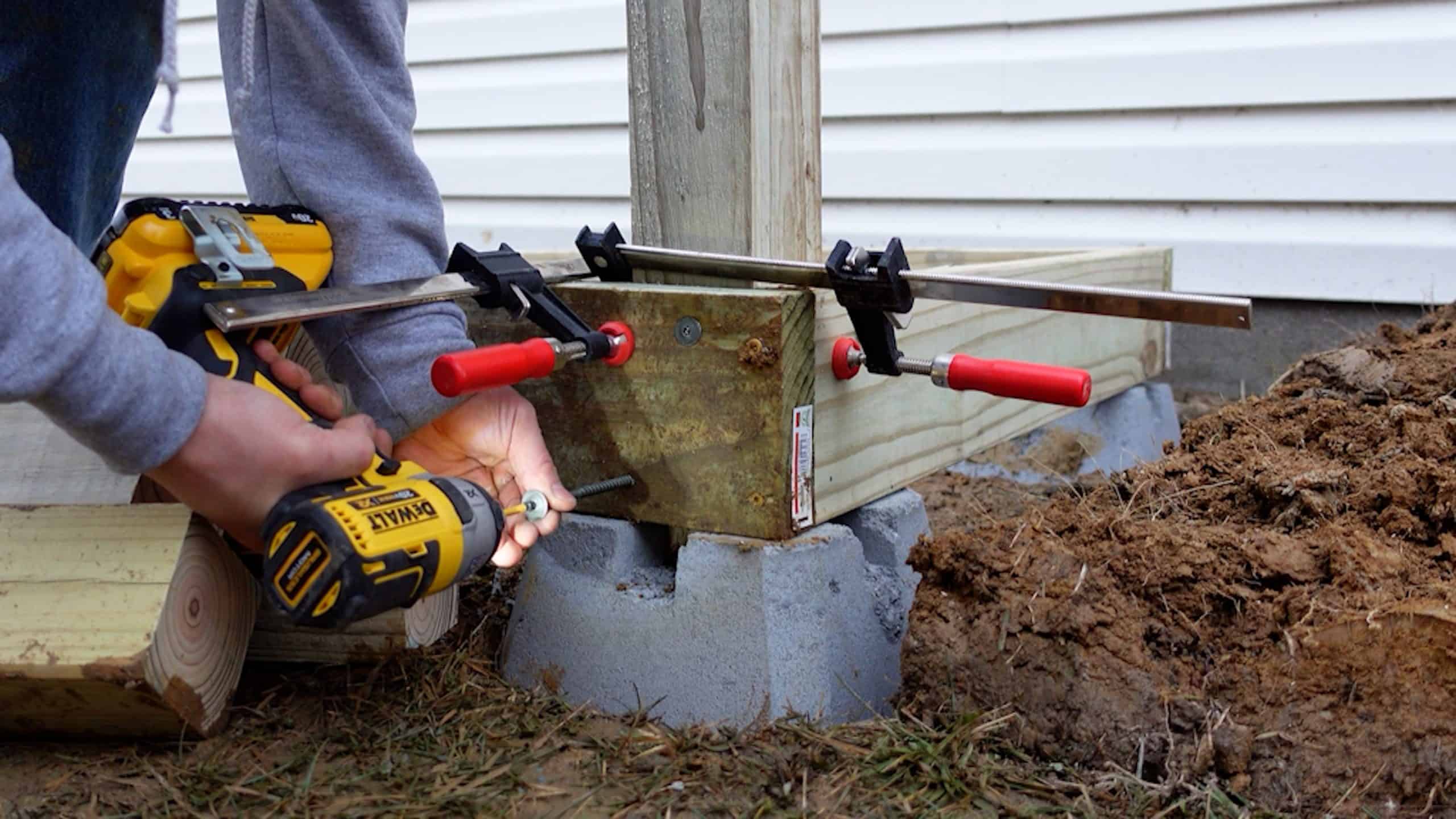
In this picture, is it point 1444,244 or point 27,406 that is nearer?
point 27,406

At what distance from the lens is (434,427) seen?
1.96 m

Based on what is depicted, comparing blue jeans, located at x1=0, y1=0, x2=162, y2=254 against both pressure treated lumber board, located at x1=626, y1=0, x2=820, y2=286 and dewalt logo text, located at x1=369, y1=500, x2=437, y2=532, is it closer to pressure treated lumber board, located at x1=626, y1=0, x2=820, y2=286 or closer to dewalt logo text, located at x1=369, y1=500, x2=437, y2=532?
pressure treated lumber board, located at x1=626, y1=0, x2=820, y2=286

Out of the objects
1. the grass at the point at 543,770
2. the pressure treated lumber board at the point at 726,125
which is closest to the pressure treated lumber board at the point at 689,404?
the pressure treated lumber board at the point at 726,125

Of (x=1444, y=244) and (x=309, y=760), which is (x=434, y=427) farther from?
(x=1444, y=244)

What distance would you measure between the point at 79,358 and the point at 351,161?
684 millimetres

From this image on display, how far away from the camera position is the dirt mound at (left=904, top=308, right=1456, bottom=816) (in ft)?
4.90

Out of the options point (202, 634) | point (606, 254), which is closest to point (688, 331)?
point (606, 254)

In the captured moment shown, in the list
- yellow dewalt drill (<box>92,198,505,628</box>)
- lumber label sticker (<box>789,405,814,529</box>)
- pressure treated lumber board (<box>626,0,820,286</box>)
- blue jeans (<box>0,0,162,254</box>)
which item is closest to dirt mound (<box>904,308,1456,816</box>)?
lumber label sticker (<box>789,405,814,529</box>)

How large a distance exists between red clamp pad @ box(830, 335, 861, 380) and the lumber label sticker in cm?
8

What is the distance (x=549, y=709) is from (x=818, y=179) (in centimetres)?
100

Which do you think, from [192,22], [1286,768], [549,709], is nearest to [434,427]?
[549,709]

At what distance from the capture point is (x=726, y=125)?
1.93m

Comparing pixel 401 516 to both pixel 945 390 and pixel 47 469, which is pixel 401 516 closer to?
pixel 47 469

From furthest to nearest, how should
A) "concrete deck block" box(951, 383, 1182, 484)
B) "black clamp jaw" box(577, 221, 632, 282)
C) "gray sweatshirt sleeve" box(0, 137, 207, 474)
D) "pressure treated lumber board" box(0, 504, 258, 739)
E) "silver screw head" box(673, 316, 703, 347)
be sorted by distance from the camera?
"concrete deck block" box(951, 383, 1182, 484)
"black clamp jaw" box(577, 221, 632, 282)
"silver screw head" box(673, 316, 703, 347)
"pressure treated lumber board" box(0, 504, 258, 739)
"gray sweatshirt sleeve" box(0, 137, 207, 474)
